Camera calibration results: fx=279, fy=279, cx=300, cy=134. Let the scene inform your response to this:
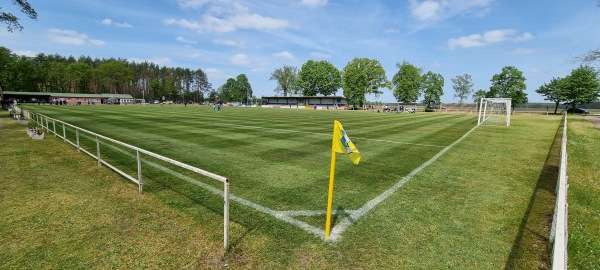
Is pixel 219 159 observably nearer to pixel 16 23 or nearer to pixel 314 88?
pixel 16 23

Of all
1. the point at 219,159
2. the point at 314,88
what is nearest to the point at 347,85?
the point at 314,88

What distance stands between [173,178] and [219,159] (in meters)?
2.27

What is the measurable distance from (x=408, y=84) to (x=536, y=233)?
3690 inches

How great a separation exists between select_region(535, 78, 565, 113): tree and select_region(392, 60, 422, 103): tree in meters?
30.8

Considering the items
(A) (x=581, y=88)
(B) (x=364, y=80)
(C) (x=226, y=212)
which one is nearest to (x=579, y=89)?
(A) (x=581, y=88)

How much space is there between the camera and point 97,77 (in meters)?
119

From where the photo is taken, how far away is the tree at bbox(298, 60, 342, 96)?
11282 cm

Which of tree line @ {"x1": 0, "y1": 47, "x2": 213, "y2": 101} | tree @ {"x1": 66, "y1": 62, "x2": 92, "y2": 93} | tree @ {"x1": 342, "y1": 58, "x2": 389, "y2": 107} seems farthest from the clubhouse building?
tree @ {"x1": 342, "y1": 58, "x2": 389, "y2": 107}

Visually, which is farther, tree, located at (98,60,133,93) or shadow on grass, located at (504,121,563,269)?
tree, located at (98,60,133,93)

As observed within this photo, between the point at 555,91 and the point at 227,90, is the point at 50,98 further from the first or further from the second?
the point at 555,91

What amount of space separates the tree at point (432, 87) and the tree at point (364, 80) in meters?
12.3

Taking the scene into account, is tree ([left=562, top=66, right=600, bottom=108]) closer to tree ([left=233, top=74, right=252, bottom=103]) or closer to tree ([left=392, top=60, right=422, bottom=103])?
tree ([left=392, top=60, right=422, bottom=103])

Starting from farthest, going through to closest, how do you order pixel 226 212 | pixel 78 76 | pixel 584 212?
pixel 78 76 → pixel 584 212 → pixel 226 212

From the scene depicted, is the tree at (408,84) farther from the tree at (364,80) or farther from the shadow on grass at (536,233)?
the shadow on grass at (536,233)
